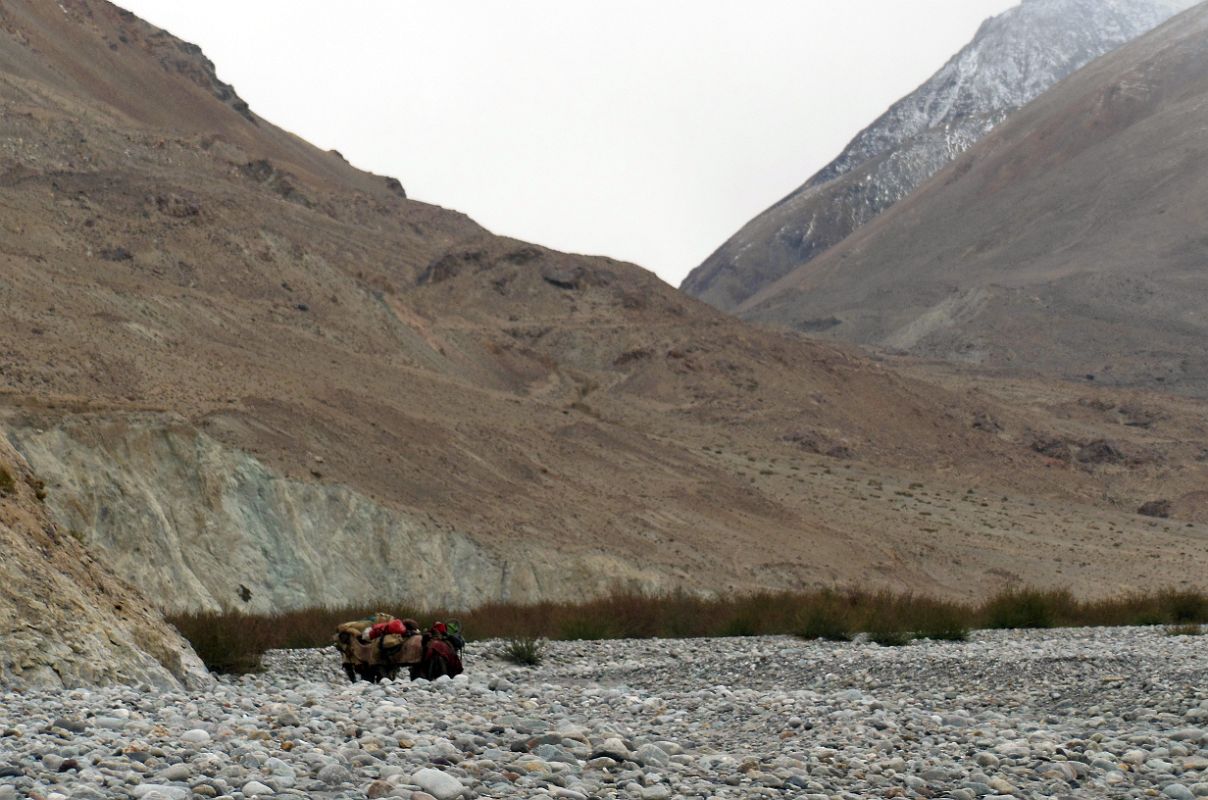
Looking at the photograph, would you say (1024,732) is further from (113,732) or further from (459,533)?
(459,533)

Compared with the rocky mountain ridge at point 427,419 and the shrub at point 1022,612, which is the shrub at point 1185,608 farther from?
the rocky mountain ridge at point 427,419

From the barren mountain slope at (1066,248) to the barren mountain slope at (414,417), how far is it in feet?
103

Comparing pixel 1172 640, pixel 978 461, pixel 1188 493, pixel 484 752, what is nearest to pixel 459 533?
pixel 1172 640

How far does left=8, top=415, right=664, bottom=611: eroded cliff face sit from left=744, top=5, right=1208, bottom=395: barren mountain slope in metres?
78.8

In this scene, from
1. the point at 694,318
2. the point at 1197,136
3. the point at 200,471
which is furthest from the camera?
the point at 1197,136

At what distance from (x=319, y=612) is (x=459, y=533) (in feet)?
42.0

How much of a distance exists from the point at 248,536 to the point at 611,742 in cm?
2629

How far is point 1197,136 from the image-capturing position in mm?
140625

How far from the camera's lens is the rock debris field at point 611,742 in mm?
6754

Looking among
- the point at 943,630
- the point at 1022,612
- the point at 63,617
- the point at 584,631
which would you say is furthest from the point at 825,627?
the point at 63,617

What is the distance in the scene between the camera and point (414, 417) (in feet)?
150

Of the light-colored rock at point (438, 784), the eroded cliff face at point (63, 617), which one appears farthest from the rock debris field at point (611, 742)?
the eroded cliff face at point (63, 617)

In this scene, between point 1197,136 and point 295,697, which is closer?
point 295,697

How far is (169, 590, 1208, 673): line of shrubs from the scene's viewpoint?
843 inches
